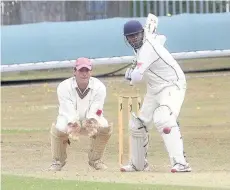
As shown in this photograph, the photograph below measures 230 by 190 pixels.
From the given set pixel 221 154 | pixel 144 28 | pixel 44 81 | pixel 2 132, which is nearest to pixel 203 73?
pixel 44 81

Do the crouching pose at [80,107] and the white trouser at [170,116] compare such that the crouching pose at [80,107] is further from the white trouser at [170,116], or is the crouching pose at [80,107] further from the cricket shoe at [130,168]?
the white trouser at [170,116]

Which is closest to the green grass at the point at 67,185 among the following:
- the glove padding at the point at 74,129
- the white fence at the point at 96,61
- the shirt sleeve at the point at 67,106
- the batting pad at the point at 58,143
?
the glove padding at the point at 74,129

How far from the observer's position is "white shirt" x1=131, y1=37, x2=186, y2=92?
35.9 feet

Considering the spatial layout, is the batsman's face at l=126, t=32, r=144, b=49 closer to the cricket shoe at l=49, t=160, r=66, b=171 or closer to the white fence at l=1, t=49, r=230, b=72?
the cricket shoe at l=49, t=160, r=66, b=171

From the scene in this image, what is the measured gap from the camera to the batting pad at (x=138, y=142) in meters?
11.4

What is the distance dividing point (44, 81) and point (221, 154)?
14.7 m

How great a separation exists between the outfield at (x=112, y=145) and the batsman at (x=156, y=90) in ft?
1.18

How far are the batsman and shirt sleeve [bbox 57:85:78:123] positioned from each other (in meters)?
0.74

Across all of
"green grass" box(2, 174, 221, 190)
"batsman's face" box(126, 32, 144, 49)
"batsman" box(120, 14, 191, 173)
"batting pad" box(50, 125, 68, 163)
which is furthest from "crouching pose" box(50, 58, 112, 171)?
"green grass" box(2, 174, 221, 190)

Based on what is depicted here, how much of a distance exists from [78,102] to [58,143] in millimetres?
635

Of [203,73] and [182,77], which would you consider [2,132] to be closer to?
[182,77]

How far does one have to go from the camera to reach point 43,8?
30.1 m

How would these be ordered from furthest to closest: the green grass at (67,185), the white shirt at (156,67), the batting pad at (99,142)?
the batting pad at (99,142) < the white shirt at (156,67) < the green grass at (67,185)

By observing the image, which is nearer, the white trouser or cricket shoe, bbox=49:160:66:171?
the white trouser
